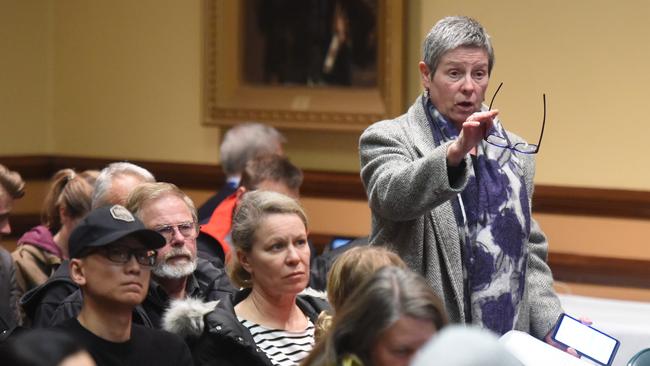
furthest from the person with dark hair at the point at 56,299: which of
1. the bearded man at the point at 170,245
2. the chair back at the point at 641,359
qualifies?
the chair back at the point at 641,359

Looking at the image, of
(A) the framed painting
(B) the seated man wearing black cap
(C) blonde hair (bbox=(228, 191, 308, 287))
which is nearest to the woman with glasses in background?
(C) blonde hair (bbox=(228, 191, 308, 287))

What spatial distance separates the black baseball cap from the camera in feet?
11.6

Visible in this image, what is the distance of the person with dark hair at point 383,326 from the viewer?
2592 mm

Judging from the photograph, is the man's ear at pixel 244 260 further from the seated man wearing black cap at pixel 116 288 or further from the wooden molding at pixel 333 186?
the wooden molding at pixel 333 186

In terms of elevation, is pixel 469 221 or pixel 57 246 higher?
pixel 469 221

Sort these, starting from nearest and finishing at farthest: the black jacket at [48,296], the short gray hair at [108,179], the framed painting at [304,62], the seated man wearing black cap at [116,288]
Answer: the seated man wearing black cap at [116,288], the black jacket at [48,296], the short gray hair at [108,179], the framed painting at [304,62]

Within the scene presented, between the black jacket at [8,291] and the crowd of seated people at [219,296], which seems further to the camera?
the black jacket at [8,291]

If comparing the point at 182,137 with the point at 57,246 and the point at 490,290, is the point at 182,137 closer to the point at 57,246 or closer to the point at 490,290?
the point at 57,246

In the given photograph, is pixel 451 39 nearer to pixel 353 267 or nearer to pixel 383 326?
pixel 353 267

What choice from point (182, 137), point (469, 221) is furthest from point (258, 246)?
point (182, 137)

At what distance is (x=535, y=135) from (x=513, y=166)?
2.74 metres

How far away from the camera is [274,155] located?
5688mm

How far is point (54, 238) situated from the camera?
5344 millimetres

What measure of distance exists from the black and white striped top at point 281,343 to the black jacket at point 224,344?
67mm
